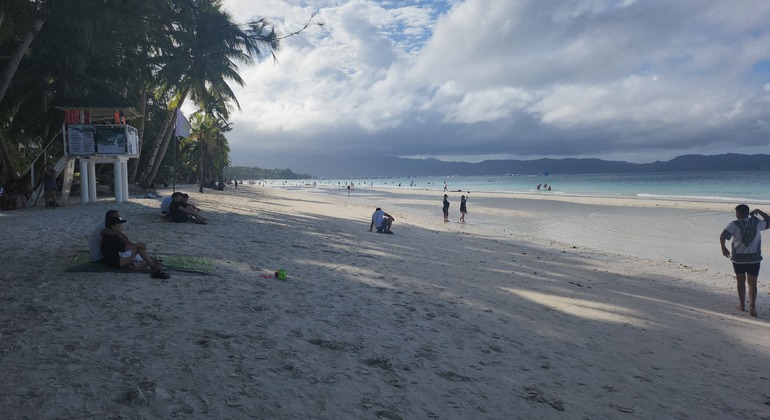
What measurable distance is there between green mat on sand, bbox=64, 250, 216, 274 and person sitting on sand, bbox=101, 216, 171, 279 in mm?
103

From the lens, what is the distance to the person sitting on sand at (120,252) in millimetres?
5676

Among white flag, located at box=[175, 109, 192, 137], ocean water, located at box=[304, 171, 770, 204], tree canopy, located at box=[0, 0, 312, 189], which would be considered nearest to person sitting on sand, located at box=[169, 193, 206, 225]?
tree canopy, located at box=[0, 0, 312, 189]

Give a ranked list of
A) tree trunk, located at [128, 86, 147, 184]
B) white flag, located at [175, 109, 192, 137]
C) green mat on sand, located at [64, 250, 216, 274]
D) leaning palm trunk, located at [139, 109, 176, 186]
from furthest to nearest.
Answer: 1. leaning palm trunk, located at [139, 109, 176, 186]
2. tree trunk, located at [128, 86, 147, 184]
3. white flag, located at [175, 109, 192, 137]
4. green mat on sand, located at [64, 250, 216, 274]

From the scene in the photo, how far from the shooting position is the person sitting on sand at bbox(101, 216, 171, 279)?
5.68 metres

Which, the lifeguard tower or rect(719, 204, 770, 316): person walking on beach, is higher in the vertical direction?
the lifeguard tower

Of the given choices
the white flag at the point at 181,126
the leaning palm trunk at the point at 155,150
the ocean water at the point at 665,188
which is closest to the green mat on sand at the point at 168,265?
the white flag at the point at 181,126

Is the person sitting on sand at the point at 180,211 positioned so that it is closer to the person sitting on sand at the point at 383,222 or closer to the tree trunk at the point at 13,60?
the tree trunk at the point at 13,60

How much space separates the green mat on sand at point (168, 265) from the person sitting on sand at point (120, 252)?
0.34ft

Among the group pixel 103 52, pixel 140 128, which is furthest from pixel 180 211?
pixel 140 128

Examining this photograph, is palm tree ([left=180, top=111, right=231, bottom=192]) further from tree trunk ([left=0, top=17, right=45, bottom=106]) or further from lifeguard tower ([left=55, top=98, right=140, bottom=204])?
tree trunk ([left=0, top=17, right=45, bottom=106])

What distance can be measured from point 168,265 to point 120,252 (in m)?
0.69

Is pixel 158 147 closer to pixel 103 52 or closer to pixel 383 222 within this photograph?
pixel 383 222

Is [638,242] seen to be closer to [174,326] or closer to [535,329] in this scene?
[535,329]

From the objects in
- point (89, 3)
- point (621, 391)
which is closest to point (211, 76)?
point (89, 3)
